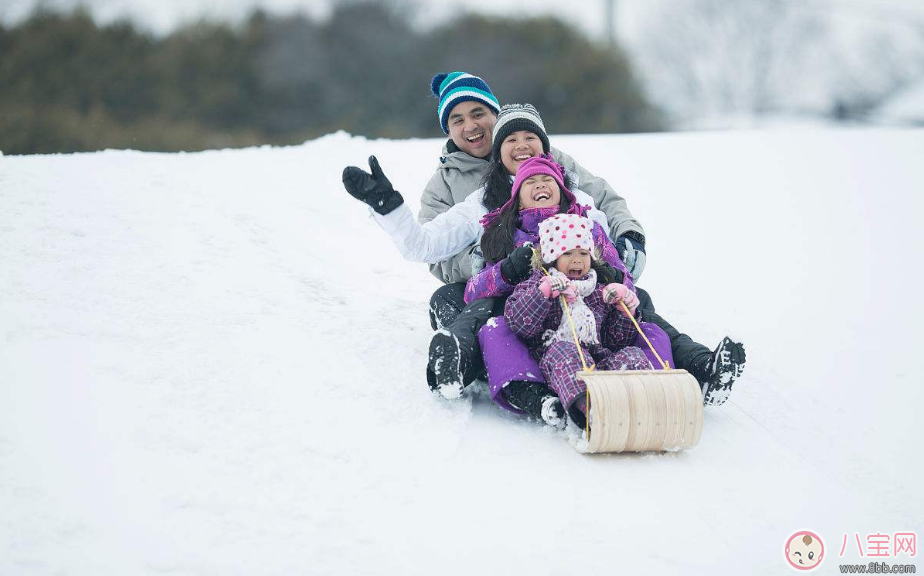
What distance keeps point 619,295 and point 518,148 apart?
881 millimetres

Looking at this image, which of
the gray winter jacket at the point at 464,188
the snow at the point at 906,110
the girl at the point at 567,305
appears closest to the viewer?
the girl at the point at 567,305

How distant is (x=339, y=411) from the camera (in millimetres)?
2975

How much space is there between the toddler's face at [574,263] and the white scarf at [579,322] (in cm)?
3

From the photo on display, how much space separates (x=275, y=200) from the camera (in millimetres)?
5324

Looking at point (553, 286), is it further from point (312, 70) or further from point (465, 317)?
point (312, 70)

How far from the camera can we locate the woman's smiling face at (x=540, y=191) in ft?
11.0

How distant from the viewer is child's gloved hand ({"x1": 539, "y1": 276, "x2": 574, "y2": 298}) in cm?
295

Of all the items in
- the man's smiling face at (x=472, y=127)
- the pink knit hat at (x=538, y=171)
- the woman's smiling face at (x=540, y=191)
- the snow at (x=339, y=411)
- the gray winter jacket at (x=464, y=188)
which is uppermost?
the man's smiling face at (x=472, y=127)

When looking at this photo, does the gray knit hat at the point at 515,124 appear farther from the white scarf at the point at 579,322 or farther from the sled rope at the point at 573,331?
the sled rope at the point at 573,331

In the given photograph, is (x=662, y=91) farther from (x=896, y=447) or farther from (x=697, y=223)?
(x=896, y=447)

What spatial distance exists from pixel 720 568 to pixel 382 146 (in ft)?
17.7

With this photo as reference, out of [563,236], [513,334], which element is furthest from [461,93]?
[513,334]

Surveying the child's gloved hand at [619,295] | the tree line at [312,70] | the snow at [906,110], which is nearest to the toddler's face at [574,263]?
the child's gloved hand at [619,295]

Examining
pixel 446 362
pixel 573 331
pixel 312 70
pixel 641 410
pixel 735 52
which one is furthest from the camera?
pixel 735 52
